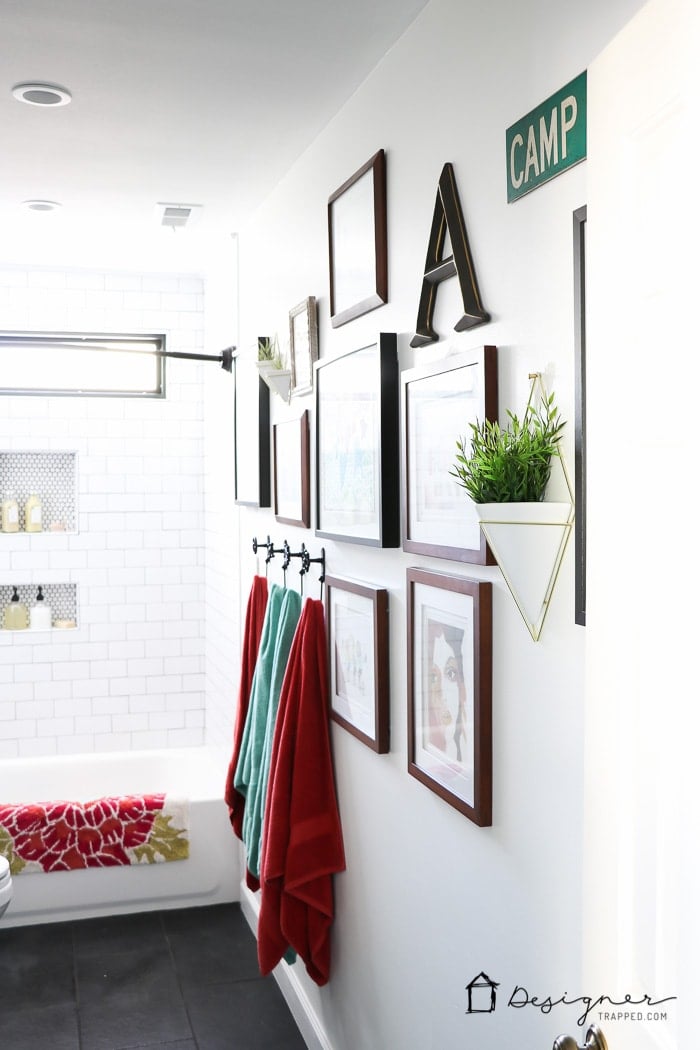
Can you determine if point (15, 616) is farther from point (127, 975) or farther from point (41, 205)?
point (41, 205)

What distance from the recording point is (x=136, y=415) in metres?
4.86

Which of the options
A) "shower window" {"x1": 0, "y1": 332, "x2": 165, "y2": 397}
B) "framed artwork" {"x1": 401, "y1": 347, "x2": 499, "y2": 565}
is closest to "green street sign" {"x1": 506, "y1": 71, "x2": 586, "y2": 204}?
"framed artwork" {"x1": 401, "y1": 347, "x2": 499, "y2": 565}

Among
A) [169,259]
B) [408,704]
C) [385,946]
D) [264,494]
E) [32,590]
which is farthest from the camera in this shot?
[32,590]

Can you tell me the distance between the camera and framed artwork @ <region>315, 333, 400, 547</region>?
2.23 metres

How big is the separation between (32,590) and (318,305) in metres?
2.61

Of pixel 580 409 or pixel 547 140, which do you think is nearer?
pixel 580 409

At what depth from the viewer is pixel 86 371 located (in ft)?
16.0

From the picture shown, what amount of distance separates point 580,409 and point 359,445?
3.35ft

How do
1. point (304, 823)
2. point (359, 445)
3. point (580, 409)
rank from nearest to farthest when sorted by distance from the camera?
point (580, 409) → point (359, 445) → point (304, 823)

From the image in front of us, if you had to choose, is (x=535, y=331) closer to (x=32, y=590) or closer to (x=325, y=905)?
(x=325, y=905)

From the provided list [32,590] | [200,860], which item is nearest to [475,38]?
[200,860]

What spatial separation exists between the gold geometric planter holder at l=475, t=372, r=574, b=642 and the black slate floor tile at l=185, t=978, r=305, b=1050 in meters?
2.12

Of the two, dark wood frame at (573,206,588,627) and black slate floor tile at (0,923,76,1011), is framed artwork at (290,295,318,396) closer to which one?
dark wood frame at (573,206,588,627)

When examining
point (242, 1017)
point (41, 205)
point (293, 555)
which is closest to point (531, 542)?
point (293, 555)
